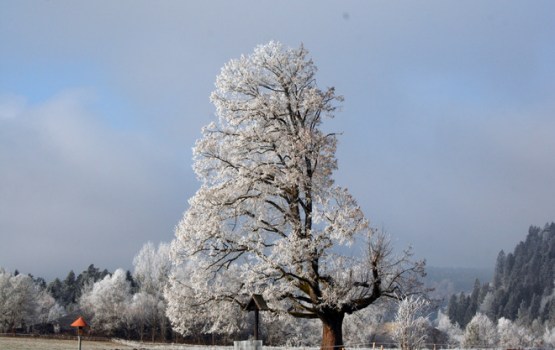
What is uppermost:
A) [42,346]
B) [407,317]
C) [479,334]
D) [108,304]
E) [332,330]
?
[108,304]

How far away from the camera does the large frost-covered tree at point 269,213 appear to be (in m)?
25.1

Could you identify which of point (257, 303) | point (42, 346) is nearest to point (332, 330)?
point (257, 303)

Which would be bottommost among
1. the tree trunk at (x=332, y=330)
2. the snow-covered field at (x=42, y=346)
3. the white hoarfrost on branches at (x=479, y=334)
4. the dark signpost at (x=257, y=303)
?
the white hoarfrost on branches at (x=479, y=334)

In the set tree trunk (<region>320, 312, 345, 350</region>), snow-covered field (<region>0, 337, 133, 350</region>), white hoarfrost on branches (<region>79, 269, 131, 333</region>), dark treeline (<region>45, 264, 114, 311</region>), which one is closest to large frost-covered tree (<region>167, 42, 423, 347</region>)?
tree trunk (<region>320, 312, 345, 350</region>)

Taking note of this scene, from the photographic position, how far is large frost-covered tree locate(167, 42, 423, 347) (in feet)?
82.5

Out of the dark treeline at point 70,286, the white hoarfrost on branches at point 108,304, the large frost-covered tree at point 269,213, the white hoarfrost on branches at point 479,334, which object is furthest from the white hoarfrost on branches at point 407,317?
the dark treeline at point 70,286

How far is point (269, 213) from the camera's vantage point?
26.1 meters

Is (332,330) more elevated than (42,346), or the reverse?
(332,330)

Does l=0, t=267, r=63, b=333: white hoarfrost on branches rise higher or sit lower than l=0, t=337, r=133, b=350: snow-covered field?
higher

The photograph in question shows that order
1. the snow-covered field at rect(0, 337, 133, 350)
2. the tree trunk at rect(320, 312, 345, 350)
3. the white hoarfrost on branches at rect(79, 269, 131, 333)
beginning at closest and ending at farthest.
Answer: the tree trunk at rect(320, 312, 345, 350) < the snow-covered field at rect(0, 337, 133, 350) < the white hoarfrost on branches at rect(79, 269, 131, 333)

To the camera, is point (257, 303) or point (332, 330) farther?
point (332, 330)

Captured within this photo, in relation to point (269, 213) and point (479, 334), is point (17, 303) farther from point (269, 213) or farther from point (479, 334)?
point (269, 213)

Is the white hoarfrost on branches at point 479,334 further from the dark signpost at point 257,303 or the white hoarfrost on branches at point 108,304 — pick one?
the dark signpost at point 257,303

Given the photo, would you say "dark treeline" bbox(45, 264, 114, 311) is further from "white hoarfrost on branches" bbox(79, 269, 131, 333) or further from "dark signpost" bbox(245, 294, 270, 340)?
"dark signpost" bbox(245, 294, 270, 340)
